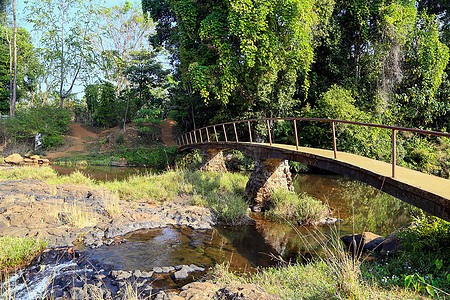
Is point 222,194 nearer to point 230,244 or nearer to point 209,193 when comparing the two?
point 209,193

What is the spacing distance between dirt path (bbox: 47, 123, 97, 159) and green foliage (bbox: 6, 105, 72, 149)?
48.8 inches

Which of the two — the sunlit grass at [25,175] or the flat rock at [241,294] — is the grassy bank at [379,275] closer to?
the flat rock at [241,294]

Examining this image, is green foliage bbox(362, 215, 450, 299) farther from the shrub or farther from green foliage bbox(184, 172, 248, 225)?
green foliage bbox(184, 172, 248, 225)

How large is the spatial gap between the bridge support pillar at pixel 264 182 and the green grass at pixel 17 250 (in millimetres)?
6446

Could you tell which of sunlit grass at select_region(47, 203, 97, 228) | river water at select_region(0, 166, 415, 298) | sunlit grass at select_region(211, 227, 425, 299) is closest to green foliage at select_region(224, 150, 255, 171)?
river water at select_region(0, 166, 415, 298)

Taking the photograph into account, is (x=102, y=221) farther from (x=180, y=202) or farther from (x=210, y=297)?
(x=210, y=297)

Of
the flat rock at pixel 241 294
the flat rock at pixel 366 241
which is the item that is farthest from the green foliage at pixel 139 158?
the flat rock at pixel 241 294

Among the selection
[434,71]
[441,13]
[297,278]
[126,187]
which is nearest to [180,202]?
[126,187]

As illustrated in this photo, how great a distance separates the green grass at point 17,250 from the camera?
5.00 metres

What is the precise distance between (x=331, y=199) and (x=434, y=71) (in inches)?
451

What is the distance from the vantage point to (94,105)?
33062mm

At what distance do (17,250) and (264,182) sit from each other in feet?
23.7

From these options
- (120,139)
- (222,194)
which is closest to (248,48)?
(222,194)

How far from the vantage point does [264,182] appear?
32.1ft
